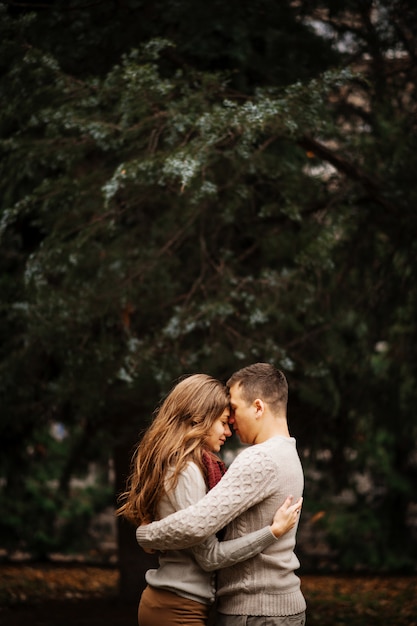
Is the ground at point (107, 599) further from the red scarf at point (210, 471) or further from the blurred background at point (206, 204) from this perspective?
the red scarf at point (210, 471)

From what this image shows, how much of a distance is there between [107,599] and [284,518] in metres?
7.39

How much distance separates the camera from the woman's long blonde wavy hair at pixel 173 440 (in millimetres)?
3082

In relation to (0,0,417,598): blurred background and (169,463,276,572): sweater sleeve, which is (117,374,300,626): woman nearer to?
(169,463,276,572): sweater sleeve

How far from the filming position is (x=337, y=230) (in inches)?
270

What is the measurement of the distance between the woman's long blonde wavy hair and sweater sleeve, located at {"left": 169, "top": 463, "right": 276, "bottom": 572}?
0.21 ft

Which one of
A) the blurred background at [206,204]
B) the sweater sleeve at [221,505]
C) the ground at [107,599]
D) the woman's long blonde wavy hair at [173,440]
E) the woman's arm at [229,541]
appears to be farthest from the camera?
the ground at [107,599]

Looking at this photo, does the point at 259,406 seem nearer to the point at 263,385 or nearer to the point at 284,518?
the point at 263,385

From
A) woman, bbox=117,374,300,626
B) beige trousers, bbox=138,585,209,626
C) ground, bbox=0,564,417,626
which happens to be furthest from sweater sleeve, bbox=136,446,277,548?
ground, bbox=0,564,417,626

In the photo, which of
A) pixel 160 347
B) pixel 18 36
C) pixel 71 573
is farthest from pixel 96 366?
pixel 71 573

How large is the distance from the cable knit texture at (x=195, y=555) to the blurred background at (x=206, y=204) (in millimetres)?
2310

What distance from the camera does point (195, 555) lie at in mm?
3018

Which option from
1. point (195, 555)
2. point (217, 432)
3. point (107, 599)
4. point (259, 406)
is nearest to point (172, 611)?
point (195, 555)

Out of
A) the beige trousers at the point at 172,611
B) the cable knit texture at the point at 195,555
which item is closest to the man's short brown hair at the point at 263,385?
the cable knit texture at the point at 195,555

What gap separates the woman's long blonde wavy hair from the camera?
3082mm
